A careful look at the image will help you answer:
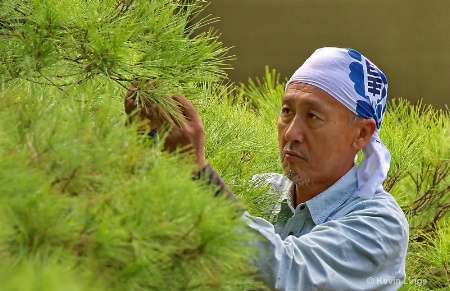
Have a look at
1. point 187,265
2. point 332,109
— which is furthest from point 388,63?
point 187,265

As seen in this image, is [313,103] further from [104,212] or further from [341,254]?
[104,212]

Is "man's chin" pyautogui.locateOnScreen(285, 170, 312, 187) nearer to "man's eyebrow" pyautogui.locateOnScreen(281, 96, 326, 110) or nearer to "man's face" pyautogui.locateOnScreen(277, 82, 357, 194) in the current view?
"man's face" pyautogui.locateOnScreen(277, 82, 357, 194)

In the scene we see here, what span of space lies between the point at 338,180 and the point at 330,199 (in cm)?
4

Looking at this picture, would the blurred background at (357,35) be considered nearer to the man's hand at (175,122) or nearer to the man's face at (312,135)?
the man's face at (312,135)

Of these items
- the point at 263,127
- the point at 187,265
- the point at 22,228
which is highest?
the point at 22,228

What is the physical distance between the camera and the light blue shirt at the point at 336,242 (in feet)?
4.43

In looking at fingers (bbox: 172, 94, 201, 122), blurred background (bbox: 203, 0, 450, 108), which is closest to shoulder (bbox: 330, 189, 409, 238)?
fingers (bbox: 172, 94, 201, 122)

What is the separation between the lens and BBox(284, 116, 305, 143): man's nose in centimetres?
166

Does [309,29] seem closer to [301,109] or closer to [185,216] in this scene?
[301,109]

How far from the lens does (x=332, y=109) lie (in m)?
1.70

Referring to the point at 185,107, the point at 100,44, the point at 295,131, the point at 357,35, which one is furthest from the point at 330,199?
the point at 357,35

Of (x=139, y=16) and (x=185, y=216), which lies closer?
(x=185, y=216)

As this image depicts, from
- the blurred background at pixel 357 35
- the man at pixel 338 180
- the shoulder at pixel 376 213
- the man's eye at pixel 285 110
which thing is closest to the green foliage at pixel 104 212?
the man at pixel 338 180

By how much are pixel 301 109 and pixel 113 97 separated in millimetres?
412
